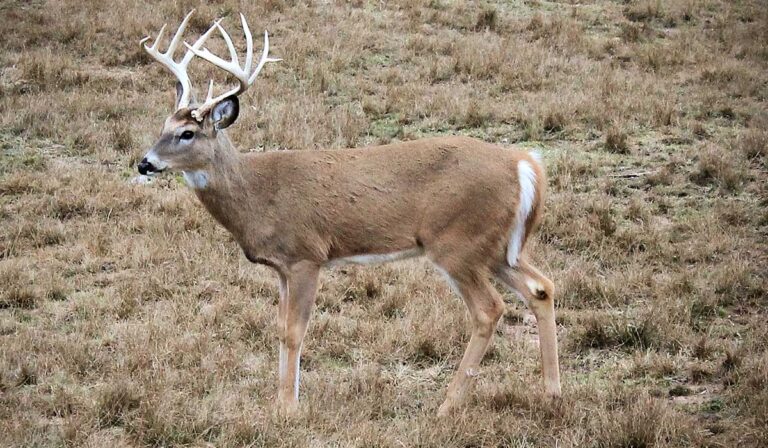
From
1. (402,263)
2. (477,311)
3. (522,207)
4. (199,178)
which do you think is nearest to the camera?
(477,311)

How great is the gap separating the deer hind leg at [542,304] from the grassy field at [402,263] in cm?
14

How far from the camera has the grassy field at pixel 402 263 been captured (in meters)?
6.15

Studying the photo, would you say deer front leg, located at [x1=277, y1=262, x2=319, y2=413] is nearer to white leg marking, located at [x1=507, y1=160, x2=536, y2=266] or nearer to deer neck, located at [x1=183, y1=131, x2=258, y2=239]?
deer neck, located at [x1=183, y1=131, x2=258, y2=239]

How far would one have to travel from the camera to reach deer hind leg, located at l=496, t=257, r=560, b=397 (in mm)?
6547

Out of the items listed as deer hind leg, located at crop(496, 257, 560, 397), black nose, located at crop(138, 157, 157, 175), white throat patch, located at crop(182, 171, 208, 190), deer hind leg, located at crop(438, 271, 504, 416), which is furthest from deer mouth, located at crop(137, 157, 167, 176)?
deer hind leg, located at crop(496, 257, 560, 397)

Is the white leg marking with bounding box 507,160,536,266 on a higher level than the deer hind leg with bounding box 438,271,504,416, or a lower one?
higher

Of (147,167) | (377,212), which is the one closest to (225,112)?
(147,167)

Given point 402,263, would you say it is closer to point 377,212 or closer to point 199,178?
point 377,212

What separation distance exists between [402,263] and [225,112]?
2459 mm

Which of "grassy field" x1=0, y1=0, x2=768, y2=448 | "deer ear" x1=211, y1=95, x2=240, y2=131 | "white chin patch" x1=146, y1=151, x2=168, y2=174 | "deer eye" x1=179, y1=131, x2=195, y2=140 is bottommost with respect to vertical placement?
"grassy field" x1=0, y1=0, x2=768, y2=448

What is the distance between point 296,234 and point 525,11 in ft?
35.8

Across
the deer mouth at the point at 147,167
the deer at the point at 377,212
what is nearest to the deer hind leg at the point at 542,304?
the deer at the point at 377,212

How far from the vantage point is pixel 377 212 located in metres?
6.83

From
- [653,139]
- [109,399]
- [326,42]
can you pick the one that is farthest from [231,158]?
[326,42]
